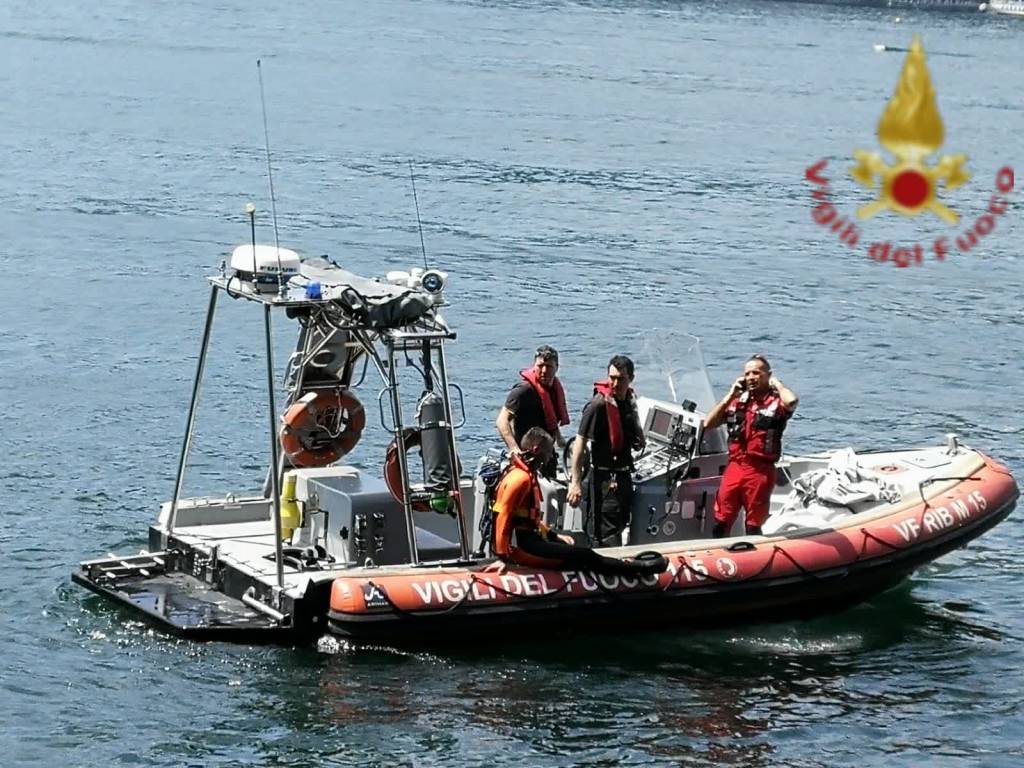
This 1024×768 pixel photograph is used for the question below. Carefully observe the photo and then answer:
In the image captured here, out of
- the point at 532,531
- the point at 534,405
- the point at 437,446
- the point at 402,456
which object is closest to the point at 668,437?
the point at 534,405

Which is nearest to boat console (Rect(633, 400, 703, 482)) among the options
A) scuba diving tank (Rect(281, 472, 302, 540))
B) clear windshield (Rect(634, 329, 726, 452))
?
clear windshield (Rect(634, 329, 726, 452))

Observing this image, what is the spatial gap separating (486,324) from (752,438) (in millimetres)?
11424

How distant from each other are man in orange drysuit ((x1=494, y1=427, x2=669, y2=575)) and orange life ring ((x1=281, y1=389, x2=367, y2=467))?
1558mm

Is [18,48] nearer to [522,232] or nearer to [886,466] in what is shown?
[522,232]

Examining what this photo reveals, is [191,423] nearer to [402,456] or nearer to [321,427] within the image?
[321,427]

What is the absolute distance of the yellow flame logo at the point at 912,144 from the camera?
523cm

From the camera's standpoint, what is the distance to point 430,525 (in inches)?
500

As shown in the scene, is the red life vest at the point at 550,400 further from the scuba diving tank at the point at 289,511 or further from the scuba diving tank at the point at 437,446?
the scuba diving tank at the point at 289,511

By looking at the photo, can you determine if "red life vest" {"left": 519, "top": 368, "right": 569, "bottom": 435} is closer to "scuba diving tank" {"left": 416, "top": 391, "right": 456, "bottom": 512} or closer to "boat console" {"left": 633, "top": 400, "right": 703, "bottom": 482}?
"scuba diving tank" {"left": 416, "top": 391, "right": 456, "bottom": 512}

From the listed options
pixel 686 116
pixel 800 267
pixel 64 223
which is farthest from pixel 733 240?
pixel 686 116

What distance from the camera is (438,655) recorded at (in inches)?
450

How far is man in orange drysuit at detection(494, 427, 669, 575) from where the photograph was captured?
1070cm

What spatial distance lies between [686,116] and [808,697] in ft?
122

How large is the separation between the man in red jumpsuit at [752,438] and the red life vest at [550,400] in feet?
3.41
